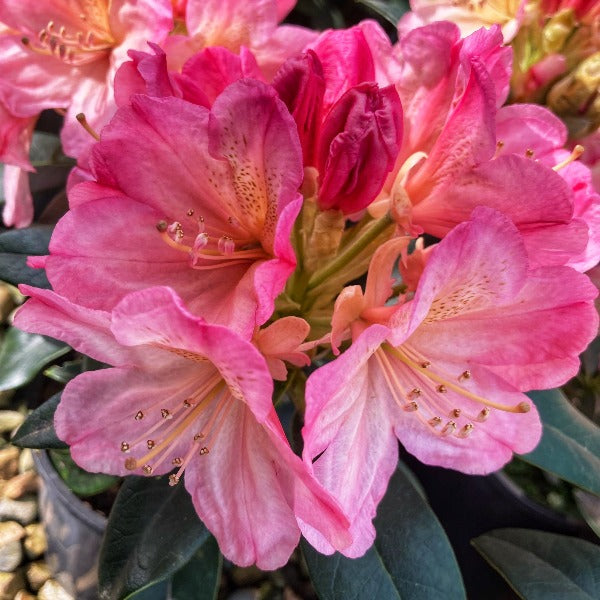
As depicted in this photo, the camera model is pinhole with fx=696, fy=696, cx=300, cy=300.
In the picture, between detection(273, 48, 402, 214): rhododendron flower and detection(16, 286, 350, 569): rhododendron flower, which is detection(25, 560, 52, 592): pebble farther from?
detection(273, 48, 402, 214): rhododendron flower

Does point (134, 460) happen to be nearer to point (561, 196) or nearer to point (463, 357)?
point (463, 357)

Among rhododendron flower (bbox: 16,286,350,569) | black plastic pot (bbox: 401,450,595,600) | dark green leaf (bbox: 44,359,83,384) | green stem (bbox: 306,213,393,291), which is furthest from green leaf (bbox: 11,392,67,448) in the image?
black plastic pot (bbox: 401,450,595,600)

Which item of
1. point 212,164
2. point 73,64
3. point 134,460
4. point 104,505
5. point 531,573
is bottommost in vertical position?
point 104,505

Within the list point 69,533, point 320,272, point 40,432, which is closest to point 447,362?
point 320,272

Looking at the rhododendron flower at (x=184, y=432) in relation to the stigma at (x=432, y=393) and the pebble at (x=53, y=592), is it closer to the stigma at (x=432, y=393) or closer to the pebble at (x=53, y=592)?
the stigma at (x=432, y=393)

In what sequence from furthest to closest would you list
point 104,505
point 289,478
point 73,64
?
1. point 104,505
2. point 73,64
3. point 289,478

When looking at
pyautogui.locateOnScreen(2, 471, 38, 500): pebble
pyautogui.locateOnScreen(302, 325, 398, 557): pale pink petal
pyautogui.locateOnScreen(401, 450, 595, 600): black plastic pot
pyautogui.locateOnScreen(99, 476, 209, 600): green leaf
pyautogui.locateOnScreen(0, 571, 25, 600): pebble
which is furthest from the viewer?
pyautogui.locateOnScreen(2, 471, 38, 500): pebble

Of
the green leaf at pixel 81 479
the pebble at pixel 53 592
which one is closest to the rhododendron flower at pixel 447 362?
the green leaf at pixel 81 479

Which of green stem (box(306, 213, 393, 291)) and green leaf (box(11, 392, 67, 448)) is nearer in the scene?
green stem (box(306, 213, 393, 291))

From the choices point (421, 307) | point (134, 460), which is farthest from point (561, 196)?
point (134, 460)
